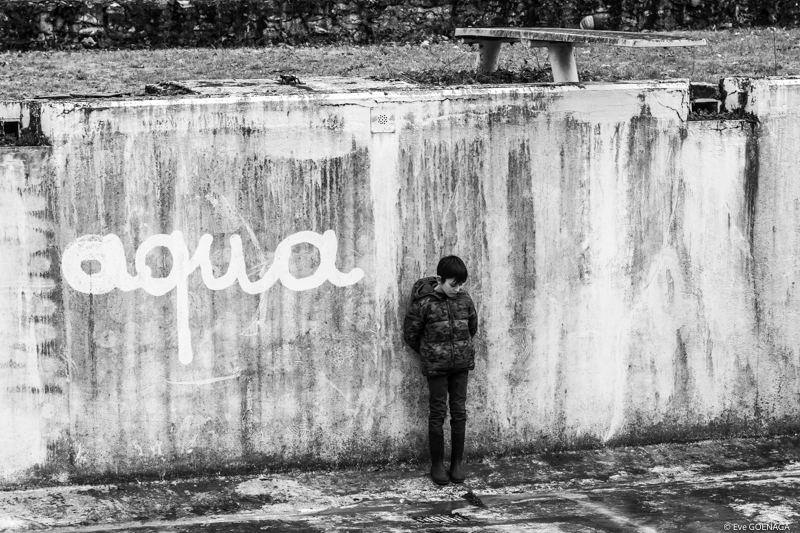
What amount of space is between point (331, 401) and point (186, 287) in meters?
1.20

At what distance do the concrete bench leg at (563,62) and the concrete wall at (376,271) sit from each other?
497mm

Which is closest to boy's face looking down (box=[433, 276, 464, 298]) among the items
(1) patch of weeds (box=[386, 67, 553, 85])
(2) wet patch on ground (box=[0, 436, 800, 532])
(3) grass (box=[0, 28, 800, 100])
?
(2) wet patch on ground (box=[0, 436, 800, 532])

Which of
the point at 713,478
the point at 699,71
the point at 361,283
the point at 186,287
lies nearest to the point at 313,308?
the point at 361,283

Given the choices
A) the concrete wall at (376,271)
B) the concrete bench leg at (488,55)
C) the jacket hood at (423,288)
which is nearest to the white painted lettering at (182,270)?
the concrete wall at (376,271)

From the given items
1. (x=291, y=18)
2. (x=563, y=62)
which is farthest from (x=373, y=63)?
(x=563, y=62)

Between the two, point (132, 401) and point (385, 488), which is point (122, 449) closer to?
point (132, 401)

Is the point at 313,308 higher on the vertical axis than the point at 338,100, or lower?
lower

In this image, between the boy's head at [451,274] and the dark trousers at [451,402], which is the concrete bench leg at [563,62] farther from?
the dark trousers at [451,402]

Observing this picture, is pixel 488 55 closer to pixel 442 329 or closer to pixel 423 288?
pixel 423 288

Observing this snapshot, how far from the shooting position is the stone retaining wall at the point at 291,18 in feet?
36.2

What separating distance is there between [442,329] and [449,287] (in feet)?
0.88

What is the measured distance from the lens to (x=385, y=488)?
654 centimetres

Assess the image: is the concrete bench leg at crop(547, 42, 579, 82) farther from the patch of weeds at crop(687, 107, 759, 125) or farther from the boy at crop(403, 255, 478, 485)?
the boy at crop(403, 255, 478, 485)

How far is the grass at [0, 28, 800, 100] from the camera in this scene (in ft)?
28.7
